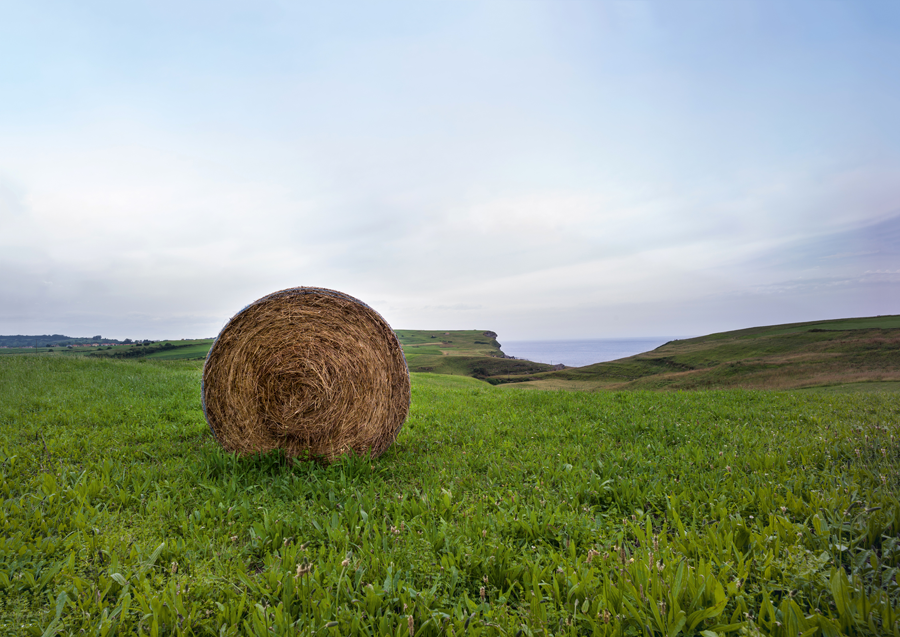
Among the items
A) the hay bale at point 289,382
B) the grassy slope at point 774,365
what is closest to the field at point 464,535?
the hay bale at point 289,382

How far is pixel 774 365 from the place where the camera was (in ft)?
107

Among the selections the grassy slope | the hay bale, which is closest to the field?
the hay bale

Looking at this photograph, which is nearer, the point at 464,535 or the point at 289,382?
the point at 464,535

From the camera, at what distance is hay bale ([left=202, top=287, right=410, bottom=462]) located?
617 centimetres

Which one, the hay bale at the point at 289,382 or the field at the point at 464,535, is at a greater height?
the hay bale at the point at 289,382

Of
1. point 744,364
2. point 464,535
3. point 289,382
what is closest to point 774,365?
point 744,364

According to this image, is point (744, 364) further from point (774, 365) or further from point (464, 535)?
point (464, 535)

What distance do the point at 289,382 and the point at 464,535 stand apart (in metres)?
3.68

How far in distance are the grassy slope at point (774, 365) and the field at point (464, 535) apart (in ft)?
63.6

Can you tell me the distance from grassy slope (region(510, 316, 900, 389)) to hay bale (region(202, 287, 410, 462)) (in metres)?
22.0

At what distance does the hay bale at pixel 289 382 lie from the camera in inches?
243

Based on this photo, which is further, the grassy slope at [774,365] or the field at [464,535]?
the grassy slope at [774,365]

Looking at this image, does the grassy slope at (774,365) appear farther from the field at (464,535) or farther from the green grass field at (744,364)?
the field at (464,535)

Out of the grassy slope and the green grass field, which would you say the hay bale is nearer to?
the green grass field
